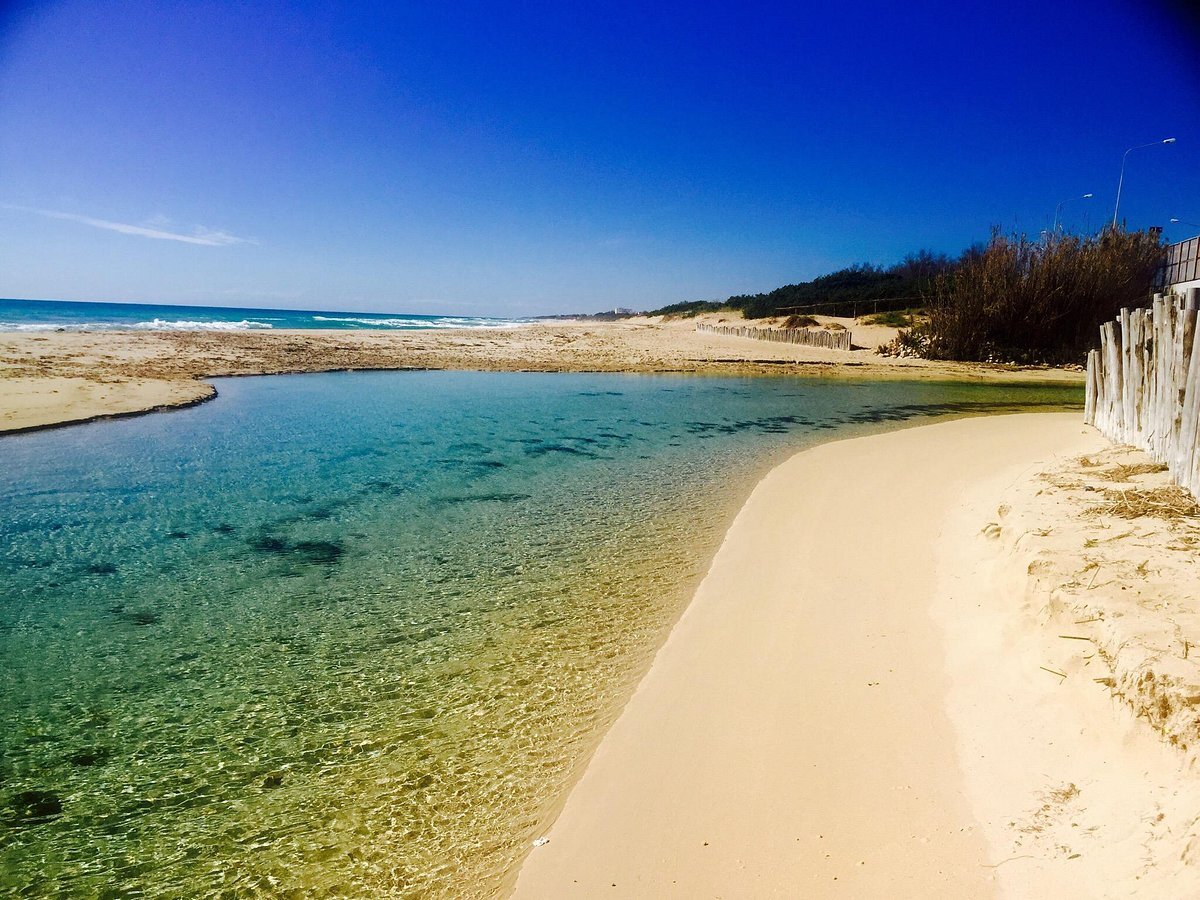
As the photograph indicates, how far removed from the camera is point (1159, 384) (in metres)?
5.70

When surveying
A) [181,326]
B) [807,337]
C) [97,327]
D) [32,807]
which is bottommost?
[32,807]

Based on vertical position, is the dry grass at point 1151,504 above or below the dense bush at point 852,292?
below

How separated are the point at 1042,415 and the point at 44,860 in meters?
16.1

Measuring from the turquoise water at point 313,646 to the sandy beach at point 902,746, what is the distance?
15.3 inches

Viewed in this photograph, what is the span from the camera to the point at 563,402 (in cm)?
1557

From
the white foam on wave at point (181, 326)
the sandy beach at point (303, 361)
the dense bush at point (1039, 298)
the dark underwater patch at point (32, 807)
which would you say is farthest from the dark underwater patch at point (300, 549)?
the white foam on wave at point (181, 326)

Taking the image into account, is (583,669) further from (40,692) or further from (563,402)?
(563,402)

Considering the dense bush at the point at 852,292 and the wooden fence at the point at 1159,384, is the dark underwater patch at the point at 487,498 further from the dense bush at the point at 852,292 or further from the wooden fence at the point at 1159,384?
the dense bush at the point at 852,292

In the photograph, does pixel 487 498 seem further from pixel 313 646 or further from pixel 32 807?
pixel 32 807

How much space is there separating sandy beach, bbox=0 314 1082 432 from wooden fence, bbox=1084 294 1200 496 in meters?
14.6

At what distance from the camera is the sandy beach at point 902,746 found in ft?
7.08

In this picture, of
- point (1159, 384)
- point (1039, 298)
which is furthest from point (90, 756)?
point (1039, 298)

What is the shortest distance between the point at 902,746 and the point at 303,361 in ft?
75.9

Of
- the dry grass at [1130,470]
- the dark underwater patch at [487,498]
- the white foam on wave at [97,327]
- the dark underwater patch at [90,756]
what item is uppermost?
the white foam on wave at [97,327]
